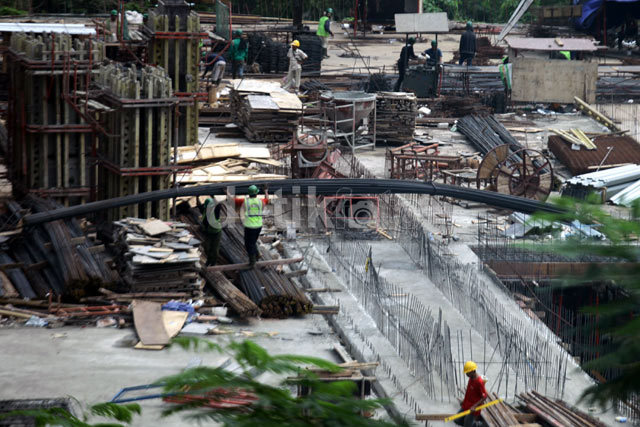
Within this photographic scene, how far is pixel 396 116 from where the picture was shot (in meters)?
28.6

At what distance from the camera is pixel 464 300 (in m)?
16.9

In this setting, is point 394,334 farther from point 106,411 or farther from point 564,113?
point 564,113

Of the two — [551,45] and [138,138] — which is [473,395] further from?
[551,45]

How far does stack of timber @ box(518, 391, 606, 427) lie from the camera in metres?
12.0

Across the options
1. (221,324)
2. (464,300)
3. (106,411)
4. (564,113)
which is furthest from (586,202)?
(564,113)

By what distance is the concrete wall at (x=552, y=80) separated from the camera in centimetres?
3378

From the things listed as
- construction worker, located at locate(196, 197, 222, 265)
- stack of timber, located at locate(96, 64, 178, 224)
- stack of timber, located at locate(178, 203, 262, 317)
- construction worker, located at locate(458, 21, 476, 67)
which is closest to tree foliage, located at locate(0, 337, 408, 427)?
stack of timber, located at locate(178, 203, 262, 317)

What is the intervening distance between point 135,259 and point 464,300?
5.70m

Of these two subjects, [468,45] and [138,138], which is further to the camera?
[468,45]

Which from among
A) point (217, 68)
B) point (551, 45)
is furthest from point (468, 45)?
point (217, 68)

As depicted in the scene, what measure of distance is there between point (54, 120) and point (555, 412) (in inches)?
470

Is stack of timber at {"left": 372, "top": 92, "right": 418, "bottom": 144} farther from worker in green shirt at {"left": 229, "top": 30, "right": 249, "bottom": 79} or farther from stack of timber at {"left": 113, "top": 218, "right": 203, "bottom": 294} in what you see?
stack of timber at {"left": 113, "top": 218, "right": 203, "bottom": 294}

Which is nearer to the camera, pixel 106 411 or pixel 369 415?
pixel 369 415

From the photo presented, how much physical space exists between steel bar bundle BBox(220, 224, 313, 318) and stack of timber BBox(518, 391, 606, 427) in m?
4.28
